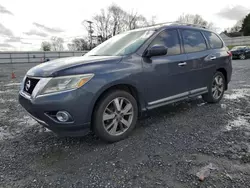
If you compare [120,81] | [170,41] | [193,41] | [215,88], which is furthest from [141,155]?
[215,88]

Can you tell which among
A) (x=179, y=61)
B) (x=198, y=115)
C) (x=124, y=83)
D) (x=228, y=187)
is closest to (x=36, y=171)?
(x=124, y=83)

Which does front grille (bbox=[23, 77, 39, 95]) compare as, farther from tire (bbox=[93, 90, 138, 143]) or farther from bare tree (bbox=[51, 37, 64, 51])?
bare tree (bbox=[51, 37, 64, 51])

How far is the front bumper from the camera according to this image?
238cm

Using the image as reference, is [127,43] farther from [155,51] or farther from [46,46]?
[46,46]

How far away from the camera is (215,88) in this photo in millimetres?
4594

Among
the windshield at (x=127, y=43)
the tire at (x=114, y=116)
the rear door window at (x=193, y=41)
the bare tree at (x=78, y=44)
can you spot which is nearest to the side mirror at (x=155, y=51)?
the windshield at (x=127, y=43)

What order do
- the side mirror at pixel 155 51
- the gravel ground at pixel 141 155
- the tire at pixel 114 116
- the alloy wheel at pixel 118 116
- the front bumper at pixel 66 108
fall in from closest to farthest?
1. the gravel ground at pixel 141 155
2. the front bumper at pixel 66 108
3. the tire at pixel 114 116
4. the alloy wheel at pixel 118 116
5. the side mirror at pixel 155 51

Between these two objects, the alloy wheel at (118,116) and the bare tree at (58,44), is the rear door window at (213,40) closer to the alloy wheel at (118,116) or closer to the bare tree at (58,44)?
the alloy wheel at (118,116)

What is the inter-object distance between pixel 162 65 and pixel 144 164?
5.51 feet

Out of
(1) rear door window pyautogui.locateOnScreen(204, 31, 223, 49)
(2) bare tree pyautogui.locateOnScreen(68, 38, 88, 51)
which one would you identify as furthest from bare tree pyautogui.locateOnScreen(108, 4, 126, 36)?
(1) rear door window pyautogui.locateOnScreen(204, 31, 223, 49)

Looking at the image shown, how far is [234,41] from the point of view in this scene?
38.5 metres

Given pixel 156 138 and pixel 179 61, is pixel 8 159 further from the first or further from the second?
pixel 179 61

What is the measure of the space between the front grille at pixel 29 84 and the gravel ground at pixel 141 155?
2.66ft

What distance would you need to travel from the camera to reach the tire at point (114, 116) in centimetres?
266
